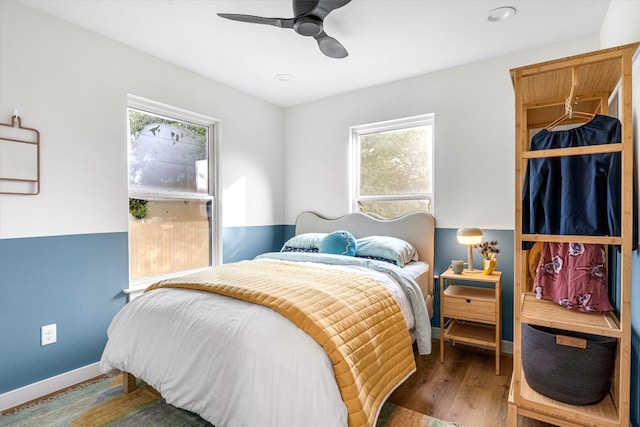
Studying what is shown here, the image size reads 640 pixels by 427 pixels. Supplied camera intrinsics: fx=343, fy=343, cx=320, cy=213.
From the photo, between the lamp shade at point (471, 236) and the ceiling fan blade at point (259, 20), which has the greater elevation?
the ceiling fan blade at point (259, 20)

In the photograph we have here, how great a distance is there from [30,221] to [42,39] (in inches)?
47.2

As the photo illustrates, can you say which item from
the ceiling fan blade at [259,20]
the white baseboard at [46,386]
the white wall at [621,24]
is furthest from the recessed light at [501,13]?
the white baseboard at [46,386]

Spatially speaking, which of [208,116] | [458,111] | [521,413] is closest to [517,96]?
[458,111]

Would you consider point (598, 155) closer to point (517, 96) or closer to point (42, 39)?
point (517, 96)

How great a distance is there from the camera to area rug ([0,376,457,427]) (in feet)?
6.26

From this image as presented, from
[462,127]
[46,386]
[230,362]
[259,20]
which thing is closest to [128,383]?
[46,386]

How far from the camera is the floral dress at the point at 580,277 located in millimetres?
1749

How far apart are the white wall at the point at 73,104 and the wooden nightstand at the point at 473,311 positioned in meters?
2.62

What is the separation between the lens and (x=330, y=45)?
2.24 meters

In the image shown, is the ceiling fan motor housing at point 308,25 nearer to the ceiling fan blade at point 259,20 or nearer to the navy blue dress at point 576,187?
the ceiling fan blade at point 259,20

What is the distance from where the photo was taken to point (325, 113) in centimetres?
394

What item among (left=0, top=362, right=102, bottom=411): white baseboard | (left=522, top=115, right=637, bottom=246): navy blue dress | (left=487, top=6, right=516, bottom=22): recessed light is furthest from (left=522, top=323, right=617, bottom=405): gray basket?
(left=0, top=362, right=102, bottom=411): white baseboard

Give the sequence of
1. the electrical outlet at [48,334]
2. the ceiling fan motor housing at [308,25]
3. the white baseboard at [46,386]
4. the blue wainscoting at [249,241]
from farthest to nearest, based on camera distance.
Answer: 1. the blue wainscoting at [249,241]
2. the electrical outlet at [48,334]
3. the white baseboard at [46,386]
4. the ceiling fan motor housing at [308,25]

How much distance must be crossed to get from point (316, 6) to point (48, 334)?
268 cm
